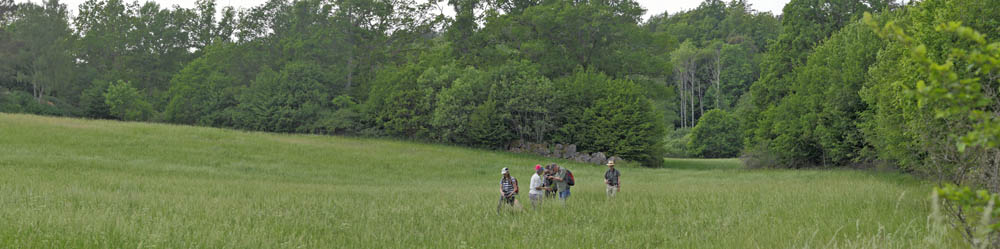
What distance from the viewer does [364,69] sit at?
61.8 metres

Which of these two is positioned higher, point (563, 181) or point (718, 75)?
point (718, 75)

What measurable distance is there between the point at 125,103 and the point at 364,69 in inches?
981

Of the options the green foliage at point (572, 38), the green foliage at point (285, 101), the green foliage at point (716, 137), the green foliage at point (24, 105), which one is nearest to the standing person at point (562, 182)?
the green foliage at point (572, 38)

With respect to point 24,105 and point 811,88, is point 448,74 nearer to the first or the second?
point 811,88

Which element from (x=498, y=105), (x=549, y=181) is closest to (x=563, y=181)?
(x=549, y=181)

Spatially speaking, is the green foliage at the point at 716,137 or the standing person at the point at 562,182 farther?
the green foliage at the point at 716,137

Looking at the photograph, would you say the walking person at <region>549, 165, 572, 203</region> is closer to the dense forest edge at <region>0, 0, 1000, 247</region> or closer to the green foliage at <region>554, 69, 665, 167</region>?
the dense forest edge at <region>0, 0, 1000, 247</region>

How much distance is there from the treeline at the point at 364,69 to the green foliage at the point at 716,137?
10.0 meters

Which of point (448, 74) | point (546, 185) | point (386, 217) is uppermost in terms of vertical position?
point (448, 74)

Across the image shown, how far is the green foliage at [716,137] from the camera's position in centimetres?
6931

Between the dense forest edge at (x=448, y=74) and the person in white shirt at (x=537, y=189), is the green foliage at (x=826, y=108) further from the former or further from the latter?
the person in white shirt at (x=537, y=189)

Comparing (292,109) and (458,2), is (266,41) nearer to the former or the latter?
(292,109)

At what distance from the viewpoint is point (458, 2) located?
58969 millimetres

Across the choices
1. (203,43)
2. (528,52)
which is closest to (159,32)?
(203,43)
